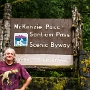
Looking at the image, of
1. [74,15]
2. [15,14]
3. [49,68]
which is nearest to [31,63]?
[49,68]

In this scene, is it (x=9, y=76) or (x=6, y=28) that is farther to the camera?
(x=6, y=28)

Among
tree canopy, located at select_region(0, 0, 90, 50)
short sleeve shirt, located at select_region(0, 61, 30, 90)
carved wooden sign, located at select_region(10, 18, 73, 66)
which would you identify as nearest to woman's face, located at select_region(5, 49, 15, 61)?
short sleeve shirt, located at select_region(0, 61, 30, 90)

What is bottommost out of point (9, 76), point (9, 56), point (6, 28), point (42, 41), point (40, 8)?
point (9, 76)

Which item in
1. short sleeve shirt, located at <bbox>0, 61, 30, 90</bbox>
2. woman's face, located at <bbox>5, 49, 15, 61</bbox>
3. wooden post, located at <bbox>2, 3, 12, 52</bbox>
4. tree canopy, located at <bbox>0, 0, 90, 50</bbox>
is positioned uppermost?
tree canopy, located at <bbox>0, 0, 90, 50</bbox>

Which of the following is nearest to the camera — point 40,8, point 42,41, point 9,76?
point 9,76

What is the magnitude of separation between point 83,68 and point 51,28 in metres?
1.18

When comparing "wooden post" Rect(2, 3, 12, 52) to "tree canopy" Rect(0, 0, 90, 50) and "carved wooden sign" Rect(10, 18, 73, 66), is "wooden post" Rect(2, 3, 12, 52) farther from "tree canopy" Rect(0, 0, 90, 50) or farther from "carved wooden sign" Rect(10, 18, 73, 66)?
"tree canopy" Rect(0, 0, 90, 50)

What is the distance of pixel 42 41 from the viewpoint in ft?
21.6

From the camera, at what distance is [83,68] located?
6.06 m

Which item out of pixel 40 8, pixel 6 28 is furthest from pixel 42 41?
pixel 40 8

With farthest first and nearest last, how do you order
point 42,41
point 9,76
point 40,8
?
point 40,8 < point 42,41 < point 9,76

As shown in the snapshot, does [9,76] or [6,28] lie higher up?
[6,28]

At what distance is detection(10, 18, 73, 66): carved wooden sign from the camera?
653 cm

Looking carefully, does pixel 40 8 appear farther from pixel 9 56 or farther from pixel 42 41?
pixel 9 56
